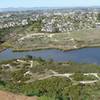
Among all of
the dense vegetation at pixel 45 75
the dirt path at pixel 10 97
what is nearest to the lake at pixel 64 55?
the dense vegetation at pixel 45 75

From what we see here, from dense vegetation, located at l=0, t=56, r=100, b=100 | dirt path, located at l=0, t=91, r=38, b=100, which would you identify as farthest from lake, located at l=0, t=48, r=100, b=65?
dirt path, located at l=0, t=91, r=38, b=100

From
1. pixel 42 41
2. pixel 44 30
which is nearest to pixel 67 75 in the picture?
pixel 42 41

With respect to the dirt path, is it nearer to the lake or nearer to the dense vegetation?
the dense vegetation

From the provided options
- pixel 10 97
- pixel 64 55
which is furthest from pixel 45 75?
pixel 10 97

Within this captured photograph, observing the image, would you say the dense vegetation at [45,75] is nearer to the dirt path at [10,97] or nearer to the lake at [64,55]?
the lake at [64,55]

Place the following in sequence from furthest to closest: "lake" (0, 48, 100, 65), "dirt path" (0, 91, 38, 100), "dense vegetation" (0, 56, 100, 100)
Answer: "lake" (0, 48, 100, 65)
"dense vegetation" (0, 56, 100, 100)
"dirt path" (0, 91, 38, 100)

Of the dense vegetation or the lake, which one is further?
the lake

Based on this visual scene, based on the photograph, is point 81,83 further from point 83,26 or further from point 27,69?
point 83,26

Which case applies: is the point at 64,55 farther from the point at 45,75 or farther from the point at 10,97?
A: the point at 10,97
